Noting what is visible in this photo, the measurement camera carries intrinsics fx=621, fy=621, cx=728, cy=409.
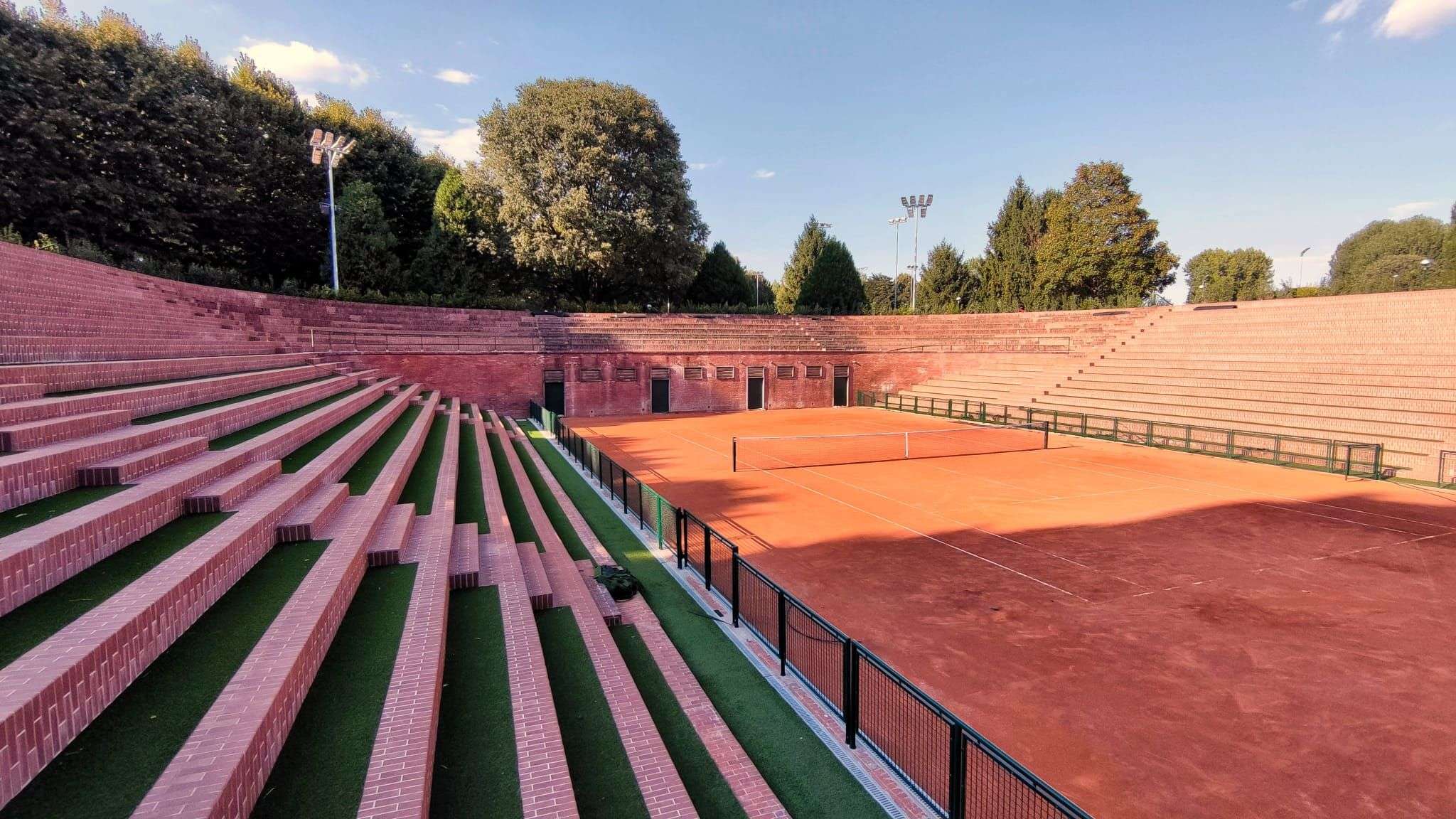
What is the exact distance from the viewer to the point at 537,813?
12.4ft

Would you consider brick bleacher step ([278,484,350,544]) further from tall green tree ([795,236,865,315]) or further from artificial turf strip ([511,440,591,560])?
tall green tree ([795,236,865,315])

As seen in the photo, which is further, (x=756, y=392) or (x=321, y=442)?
(x=756, y=392)

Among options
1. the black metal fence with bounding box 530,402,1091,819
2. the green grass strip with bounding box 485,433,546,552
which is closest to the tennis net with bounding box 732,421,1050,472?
the green grass strip with bounding box 485,433,546,552

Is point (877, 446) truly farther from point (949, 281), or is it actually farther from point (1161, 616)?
point (949, 281)

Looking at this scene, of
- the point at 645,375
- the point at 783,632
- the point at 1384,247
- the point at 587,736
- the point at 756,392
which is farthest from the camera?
the point at 1384,247

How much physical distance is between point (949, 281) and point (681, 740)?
61161mm

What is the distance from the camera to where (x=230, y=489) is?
6.16 m

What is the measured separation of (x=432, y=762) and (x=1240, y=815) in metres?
6.37

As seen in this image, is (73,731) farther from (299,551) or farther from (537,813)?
(299,551)

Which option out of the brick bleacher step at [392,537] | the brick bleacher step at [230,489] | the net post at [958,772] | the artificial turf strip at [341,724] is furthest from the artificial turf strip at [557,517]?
the net post at [958,772]

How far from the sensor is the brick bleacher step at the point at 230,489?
5895mm

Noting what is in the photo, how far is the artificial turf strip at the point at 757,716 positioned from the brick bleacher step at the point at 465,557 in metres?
2.55

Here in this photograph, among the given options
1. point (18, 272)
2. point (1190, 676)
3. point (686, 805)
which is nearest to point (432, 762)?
point (686, 805)

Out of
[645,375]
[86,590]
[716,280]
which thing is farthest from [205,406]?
[716,280]
